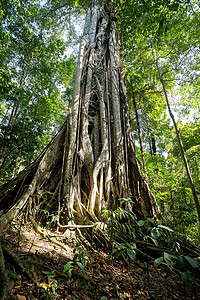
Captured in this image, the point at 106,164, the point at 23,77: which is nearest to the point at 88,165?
the point at 106,164

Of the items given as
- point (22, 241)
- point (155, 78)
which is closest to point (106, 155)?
point (22, 241)

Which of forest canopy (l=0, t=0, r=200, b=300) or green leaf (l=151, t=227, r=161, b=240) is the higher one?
forest canopy (l=0, t=0, r=200, b=300)

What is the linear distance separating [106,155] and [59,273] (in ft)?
5.55

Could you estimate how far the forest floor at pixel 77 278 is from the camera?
37.4 inches

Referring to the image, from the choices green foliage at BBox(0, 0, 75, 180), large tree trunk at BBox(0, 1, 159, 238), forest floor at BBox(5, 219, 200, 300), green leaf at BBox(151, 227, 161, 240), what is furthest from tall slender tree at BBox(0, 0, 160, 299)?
green foliage at BBox(0, 0, 75, 180)

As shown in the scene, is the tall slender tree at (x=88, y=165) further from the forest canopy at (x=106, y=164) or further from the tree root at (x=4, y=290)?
the tree root at (x=4, y=290)

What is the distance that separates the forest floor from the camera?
37.4 inches

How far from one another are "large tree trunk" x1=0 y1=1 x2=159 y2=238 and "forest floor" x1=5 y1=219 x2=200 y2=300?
0.34 meters

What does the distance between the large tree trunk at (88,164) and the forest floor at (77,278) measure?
0.34m

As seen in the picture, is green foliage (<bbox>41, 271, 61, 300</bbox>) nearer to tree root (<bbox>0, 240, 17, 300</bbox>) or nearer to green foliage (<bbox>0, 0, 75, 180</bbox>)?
tree root (<bbox>0, 240, 17, 300</bbox>)

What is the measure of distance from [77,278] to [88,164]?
1.51 meters

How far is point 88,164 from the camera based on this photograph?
251 cm

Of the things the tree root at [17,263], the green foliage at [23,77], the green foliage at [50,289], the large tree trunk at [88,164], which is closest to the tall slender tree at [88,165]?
the large tree trunk at [88,164]

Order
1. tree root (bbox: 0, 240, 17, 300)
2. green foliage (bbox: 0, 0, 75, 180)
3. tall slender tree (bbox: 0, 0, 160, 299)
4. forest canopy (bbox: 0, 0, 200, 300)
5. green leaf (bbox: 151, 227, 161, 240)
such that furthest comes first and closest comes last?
green foliage (bbox: 0, 0, 75, 180), tall slender tree (bbox: 0, 0, 160, 299), forest canopy (bbox: 0, 0, 200, 300), green leaf (bbox: 151, 227, 161, 240), tree root (bbox: 0, 240, 17, 300)
